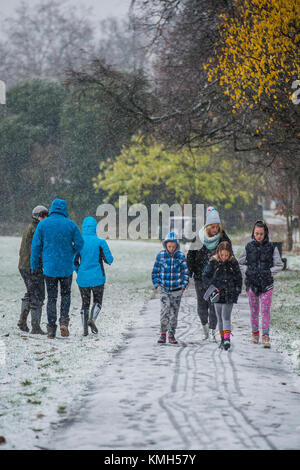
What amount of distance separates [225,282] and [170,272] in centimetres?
77

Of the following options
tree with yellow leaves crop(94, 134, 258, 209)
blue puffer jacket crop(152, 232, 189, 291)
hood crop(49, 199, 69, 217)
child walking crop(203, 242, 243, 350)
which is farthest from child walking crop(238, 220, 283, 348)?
tree with yellow leaves crop(94, 134, 258, 209)

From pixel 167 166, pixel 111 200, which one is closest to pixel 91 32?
pixel 111 200

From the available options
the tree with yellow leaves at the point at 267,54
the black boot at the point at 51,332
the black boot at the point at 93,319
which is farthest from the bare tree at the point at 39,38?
the black boot at the point at 51,332

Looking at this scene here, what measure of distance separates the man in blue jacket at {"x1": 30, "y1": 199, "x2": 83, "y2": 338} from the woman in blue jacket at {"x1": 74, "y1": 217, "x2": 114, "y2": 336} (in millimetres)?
301

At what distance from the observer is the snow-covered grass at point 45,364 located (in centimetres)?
540

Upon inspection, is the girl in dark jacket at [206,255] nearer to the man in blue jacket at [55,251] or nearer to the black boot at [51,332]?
the man in blue jacket at [55,251]

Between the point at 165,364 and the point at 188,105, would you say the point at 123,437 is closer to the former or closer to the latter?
the point at 165,364

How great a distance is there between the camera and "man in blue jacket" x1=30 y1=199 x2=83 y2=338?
30.1ft

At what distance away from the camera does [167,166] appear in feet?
135

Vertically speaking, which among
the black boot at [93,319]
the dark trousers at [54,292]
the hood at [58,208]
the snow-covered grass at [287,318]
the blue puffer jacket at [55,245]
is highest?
the hood at [58,208]

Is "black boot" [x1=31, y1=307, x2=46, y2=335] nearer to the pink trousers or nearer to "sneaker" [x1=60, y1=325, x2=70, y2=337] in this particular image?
"sneaker" [x1=60, y1=325, x2=70, y2=337]

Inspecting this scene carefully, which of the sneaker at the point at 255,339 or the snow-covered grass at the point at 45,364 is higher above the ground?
the sneaker at the point at 255,339

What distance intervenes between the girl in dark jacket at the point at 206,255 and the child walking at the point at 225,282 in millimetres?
374

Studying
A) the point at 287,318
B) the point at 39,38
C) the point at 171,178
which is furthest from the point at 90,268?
the point at 39,38
